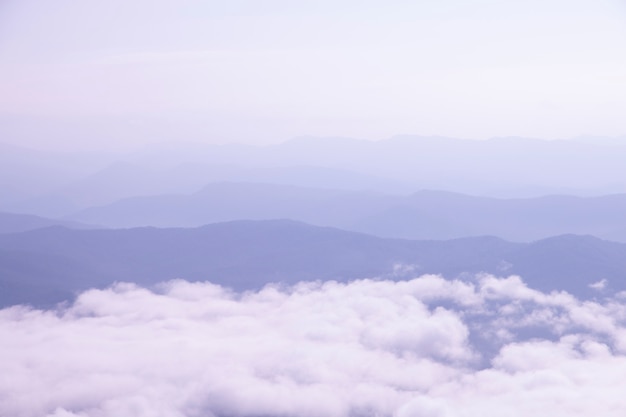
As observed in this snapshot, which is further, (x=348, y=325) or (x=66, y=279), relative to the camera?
(x=66, y=279)

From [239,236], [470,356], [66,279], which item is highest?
[239,236]

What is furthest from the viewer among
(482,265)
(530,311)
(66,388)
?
(482,265)

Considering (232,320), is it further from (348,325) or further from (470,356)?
(470,356)

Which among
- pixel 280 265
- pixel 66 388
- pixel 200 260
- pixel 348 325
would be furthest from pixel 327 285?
pixel 66 388

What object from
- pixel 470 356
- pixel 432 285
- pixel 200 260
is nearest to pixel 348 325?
pixel 470 356

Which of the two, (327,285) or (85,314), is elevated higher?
(327,285)

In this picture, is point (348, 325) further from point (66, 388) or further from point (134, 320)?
point (66, 388)

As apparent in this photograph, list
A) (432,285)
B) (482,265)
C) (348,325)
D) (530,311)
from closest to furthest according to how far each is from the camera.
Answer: (348,325), (530,311), (432,285), (482,265)
